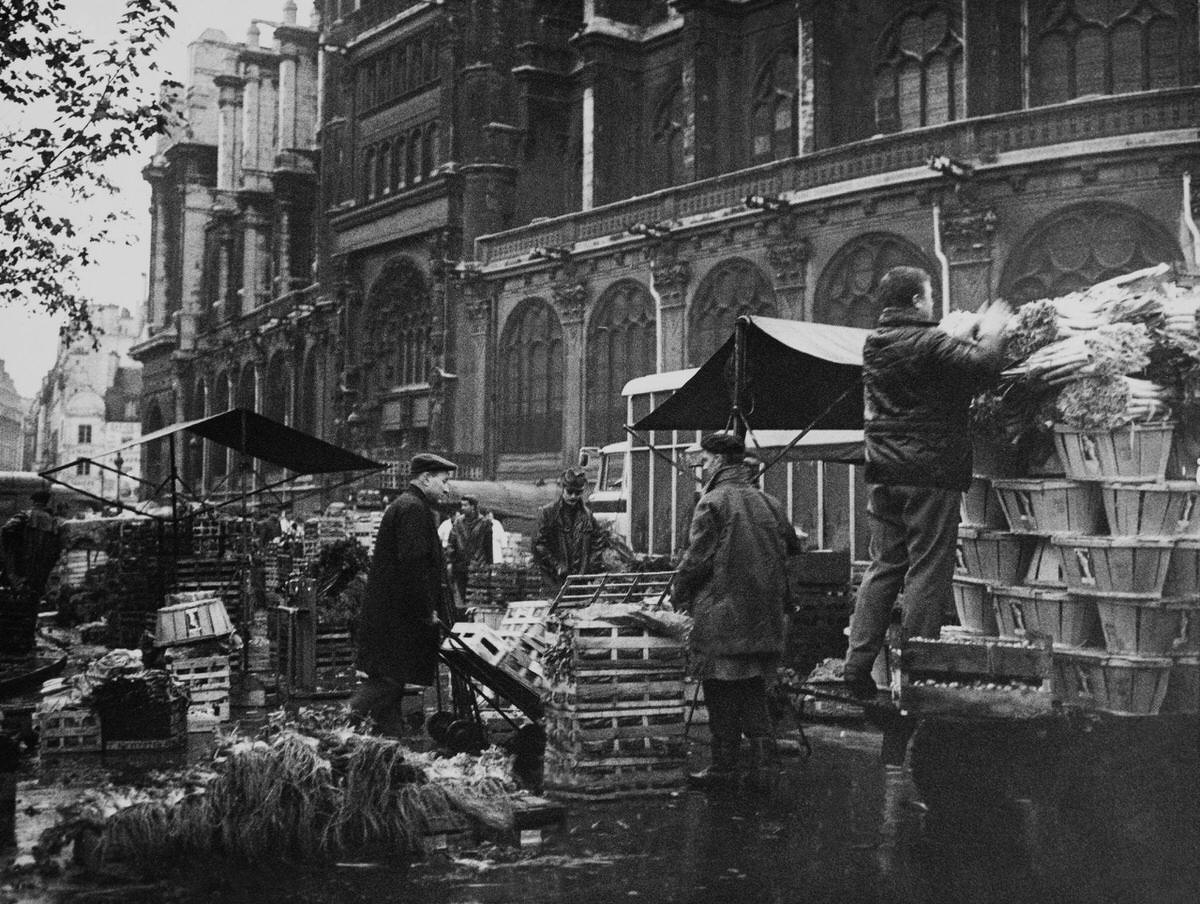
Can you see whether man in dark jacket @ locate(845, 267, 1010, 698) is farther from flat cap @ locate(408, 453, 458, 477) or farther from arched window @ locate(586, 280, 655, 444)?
arched window @ locate(586, 280, 655, 444)

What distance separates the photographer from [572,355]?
105ft

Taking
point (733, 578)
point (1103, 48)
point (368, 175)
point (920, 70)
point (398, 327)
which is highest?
point (368, 175)

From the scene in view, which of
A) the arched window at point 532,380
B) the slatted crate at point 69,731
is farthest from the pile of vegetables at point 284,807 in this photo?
the arched window at point 532,380

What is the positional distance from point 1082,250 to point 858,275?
4654 mm

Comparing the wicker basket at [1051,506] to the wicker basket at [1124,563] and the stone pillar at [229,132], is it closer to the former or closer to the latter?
the wicker basket at [1124,563]

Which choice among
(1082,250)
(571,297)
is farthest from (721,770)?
(571,297)

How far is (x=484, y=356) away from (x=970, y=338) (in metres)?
28.7

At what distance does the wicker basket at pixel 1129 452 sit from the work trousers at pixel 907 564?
1316mm

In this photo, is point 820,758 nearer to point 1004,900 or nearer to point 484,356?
point 1004,900

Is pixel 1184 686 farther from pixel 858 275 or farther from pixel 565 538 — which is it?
pixel 858 275

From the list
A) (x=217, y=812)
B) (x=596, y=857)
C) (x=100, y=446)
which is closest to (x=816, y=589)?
(x=596, y=857)

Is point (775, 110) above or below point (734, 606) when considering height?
above

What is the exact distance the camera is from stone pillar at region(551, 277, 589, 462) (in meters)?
31.7

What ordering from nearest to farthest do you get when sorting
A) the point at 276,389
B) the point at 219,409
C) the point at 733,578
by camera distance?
1. the point at 733,578
2. the point at 276,389
3. the point at 219,409
